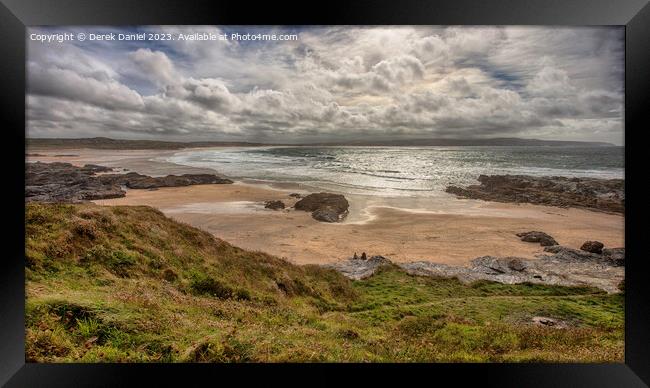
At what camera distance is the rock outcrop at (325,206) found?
258 inches

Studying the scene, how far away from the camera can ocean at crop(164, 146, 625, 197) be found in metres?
6.40

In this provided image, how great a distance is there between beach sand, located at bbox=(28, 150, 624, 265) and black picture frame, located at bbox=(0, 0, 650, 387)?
4.02 ft

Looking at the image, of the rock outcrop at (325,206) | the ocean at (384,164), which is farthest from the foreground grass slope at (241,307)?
the ocean at (384,164)

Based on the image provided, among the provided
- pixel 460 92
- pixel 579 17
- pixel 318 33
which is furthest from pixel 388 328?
pixel 579 17

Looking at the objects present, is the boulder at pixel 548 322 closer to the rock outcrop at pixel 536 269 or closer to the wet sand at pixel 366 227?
the rock outcrop at pixel 536 269

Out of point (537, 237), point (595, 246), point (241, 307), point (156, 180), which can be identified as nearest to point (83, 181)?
point (156, 180)

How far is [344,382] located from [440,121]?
5209 mm

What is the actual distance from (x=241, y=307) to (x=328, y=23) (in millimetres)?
5224

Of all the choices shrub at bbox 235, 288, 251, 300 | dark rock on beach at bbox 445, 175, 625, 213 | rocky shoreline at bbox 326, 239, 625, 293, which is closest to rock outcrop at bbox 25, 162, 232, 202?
shrub at bbox 235, 288, 251, 300

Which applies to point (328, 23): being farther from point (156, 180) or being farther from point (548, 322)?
point (548, 322)

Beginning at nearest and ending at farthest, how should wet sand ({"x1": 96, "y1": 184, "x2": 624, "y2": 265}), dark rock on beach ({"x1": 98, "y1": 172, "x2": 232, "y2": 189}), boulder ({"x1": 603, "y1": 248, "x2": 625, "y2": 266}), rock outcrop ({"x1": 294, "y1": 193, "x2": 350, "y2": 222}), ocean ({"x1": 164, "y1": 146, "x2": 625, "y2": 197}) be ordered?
boulder ({"x1": 603, "y1": 248, "x2": 625, "y2": 266})
wet sand ({"x1": 96, "y1": 184, "x2": 624, "y2": 265})
ocean ({"x1": 164, "y1": 146, "x2": 625, "y2": 197})
rock outcrop ({"x1": 294, "y1": 193, "x2": 350, "y2": 222})
dark rock on beach ({"x1": 98, "y1": 172, "x2": 232, "y2": 189})

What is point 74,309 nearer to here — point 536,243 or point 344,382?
point 344,382

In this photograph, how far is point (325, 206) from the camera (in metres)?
6.64

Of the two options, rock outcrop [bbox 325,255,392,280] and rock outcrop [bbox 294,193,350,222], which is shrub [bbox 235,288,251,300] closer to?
rock outcrop [bbox 325,255,392,280]
